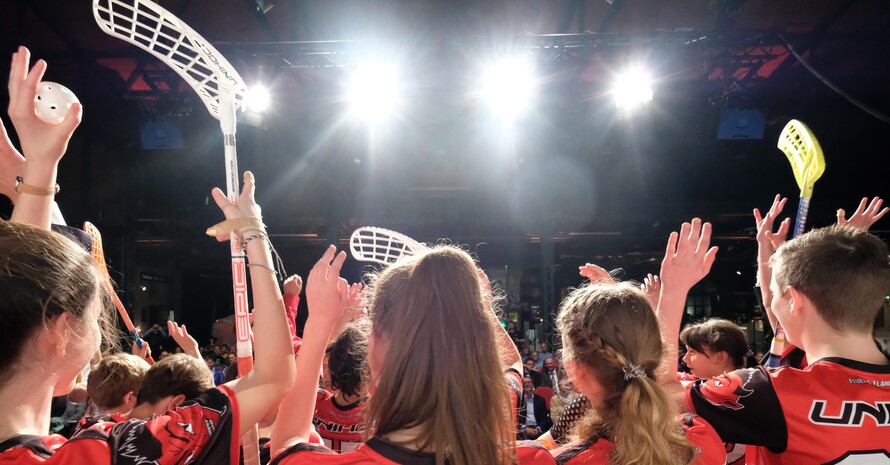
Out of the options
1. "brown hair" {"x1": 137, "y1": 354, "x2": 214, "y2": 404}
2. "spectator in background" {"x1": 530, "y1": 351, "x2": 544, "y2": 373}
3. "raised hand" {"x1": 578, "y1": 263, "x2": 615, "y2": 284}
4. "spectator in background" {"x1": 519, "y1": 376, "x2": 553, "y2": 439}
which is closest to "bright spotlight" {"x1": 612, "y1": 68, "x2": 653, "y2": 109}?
"spectator in background" {"x1": 519, "y1": 376, "x2": 553, "y2": 439}

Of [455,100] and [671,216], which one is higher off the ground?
[455,100]

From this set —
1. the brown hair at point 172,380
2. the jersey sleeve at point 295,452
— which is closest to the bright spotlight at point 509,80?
the brown hair at point 172,380

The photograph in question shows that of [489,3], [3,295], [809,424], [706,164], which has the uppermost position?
[489,3]

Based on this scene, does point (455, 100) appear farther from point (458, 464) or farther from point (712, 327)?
point (458, 464)

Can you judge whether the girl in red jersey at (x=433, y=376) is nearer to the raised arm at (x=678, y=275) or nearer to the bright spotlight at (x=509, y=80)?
the raised arm at (x=678, y=275)

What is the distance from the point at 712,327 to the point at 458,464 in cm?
188

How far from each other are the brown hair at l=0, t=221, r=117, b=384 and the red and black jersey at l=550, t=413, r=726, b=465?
1.00 metres

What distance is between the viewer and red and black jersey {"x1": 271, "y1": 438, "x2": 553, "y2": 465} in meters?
1.08

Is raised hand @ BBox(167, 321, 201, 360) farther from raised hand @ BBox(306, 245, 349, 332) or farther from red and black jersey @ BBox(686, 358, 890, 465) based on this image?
red and black jersey @ BBox(686, 358, 890, 465)

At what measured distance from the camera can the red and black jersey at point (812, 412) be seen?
151 centimetres

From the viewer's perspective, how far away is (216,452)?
110 centimetres

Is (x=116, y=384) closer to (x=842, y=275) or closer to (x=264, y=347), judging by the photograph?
(x=264, y=347)

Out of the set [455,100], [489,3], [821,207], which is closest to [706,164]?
[821,207]

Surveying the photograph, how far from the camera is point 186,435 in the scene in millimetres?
1089
